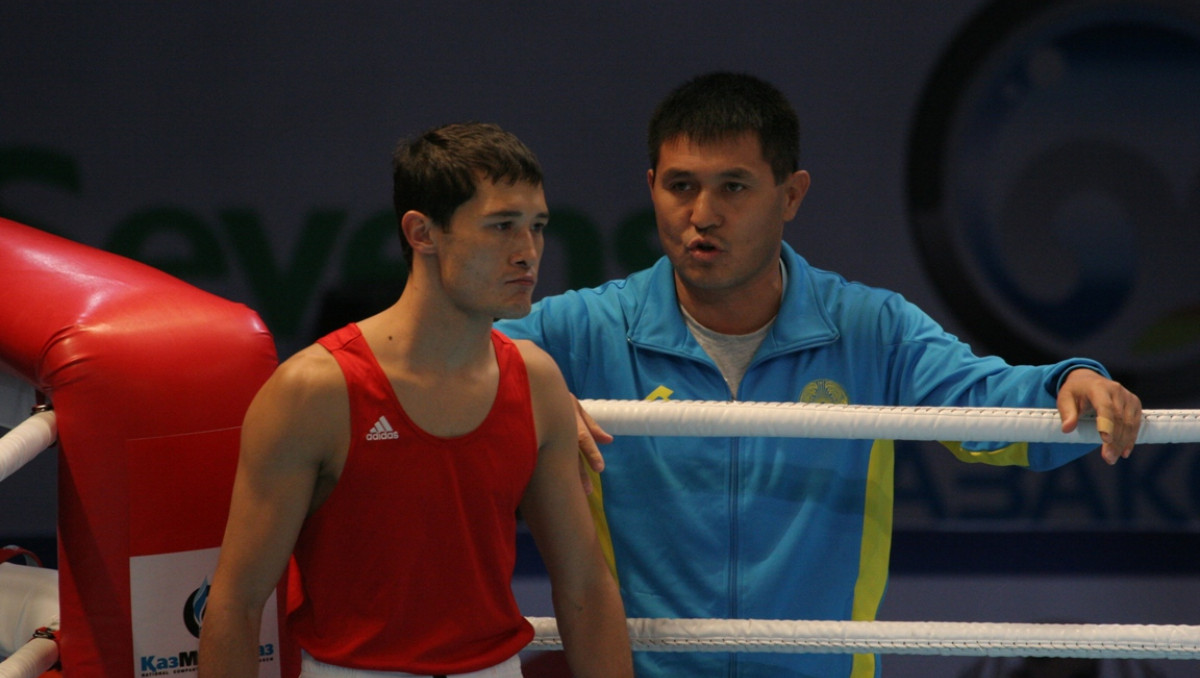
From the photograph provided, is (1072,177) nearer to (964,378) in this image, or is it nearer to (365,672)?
(964,378)

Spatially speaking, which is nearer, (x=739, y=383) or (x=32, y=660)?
(x=32, y=660)

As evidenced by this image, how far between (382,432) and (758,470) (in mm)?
685

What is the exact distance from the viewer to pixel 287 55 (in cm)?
410

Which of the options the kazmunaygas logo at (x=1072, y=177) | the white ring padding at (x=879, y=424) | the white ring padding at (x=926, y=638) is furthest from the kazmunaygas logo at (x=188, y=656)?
the kazmunaygas logo at (x=1072, y=177)

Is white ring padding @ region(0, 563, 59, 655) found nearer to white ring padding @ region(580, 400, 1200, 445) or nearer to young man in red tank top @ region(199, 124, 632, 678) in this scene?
young man in red tank top @ region(199, 124, 632, 678)

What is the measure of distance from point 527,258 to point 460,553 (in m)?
0.35

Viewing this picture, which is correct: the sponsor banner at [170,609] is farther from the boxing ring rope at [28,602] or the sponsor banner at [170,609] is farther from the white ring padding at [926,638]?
the white ring padding at [926,638]

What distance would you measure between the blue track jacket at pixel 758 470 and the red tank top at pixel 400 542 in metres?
0.45

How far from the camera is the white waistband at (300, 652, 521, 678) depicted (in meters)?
1.37

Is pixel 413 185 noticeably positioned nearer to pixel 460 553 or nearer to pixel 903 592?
pixel 460 553

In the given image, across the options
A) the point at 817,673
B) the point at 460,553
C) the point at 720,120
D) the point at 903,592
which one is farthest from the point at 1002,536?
the point at 460,553

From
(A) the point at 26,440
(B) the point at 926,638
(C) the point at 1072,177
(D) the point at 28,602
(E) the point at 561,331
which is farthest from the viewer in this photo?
(C) the point at 1072,177

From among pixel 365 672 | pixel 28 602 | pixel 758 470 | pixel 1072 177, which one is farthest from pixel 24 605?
pixel 1072 177

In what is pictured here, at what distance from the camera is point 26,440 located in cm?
134
